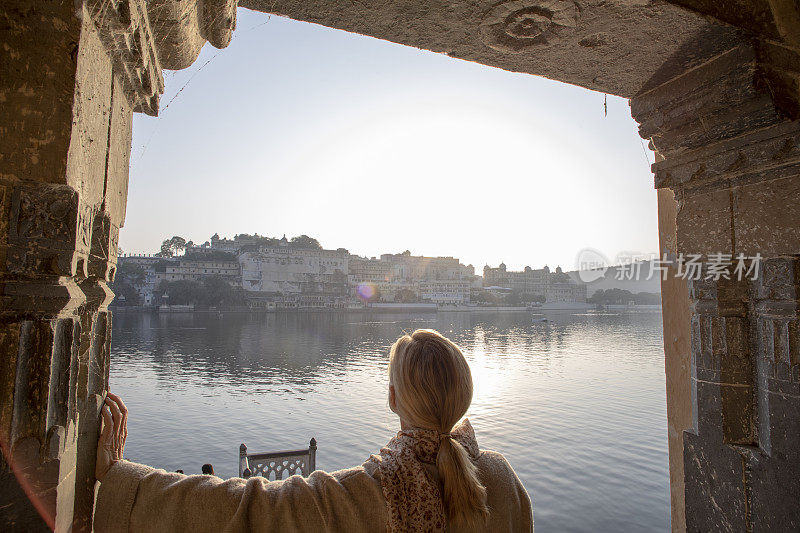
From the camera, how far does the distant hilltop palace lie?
1874 inches

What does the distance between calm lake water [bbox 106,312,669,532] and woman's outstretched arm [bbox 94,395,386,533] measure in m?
1.98

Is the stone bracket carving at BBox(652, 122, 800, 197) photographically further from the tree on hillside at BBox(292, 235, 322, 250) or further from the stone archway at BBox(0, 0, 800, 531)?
the tree on hillside at BBox(292, 235, 322, 250)

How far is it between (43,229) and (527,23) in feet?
3.84

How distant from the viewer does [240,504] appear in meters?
0.77

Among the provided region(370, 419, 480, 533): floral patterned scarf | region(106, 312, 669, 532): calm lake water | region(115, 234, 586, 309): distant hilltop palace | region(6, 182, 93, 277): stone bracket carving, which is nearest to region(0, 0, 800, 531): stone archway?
region(6, 182, 93, 277): stone bracket carving

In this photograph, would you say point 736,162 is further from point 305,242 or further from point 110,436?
point 305,242

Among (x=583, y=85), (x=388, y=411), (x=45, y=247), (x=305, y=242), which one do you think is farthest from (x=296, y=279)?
(x=45, y=247)

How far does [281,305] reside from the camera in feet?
175

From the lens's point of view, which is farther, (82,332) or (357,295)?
(357,295)

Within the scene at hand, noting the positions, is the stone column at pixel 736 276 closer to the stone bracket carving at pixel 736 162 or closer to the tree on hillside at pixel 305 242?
the stone bracket carving at pixel 736 162

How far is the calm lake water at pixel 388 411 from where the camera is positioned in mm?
8217

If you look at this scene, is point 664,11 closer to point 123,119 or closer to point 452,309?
point 123,119

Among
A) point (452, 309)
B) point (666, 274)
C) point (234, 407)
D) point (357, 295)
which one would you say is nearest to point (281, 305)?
point (357, 295)

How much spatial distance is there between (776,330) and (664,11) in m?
0.86
